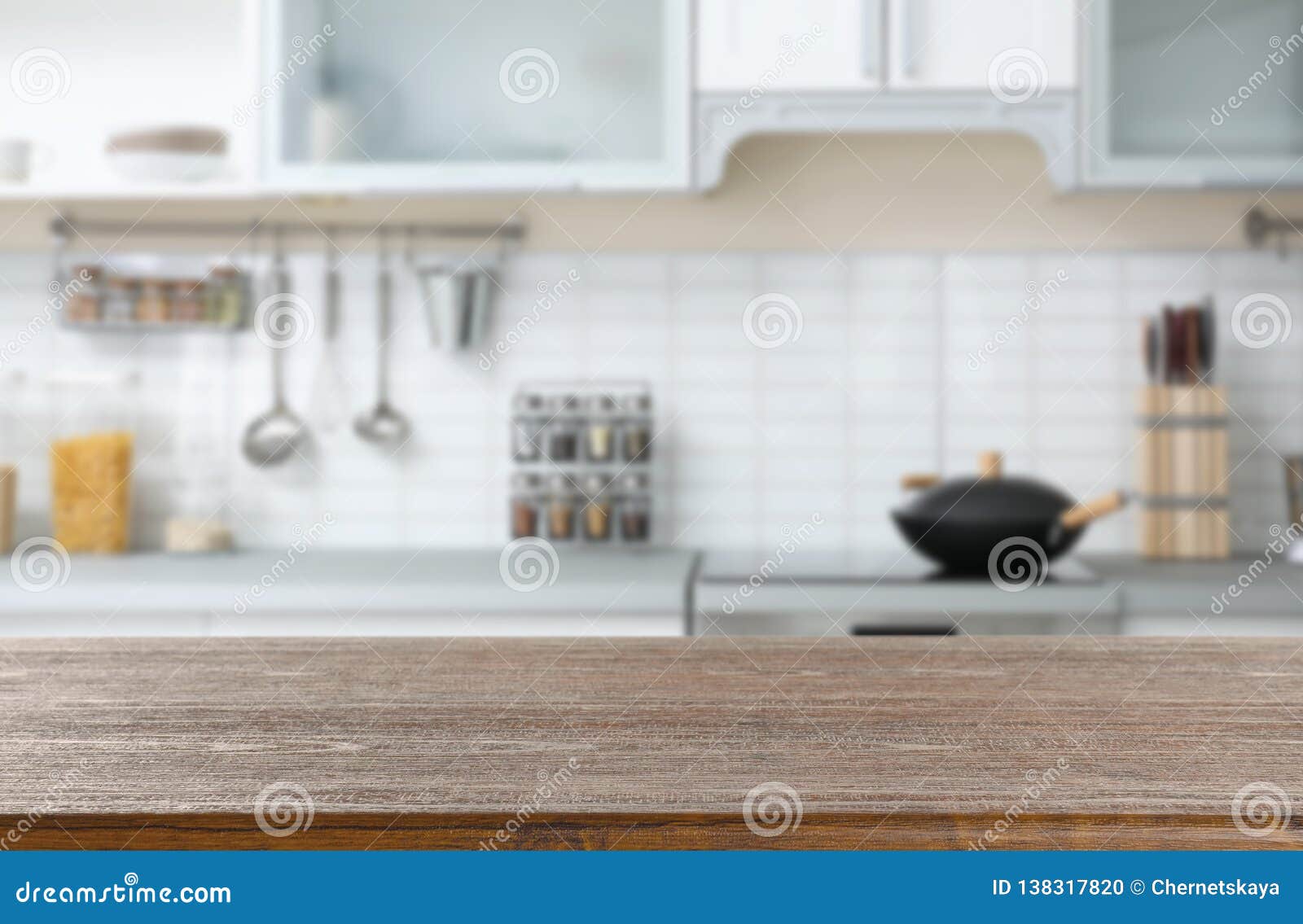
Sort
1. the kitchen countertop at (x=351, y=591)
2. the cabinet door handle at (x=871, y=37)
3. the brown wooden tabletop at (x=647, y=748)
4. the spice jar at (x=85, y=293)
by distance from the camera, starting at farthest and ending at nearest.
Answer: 1. the spice jar at (x=85, y=293)
2. the cabinet door handle at (x=871, y=37)
3. the kitchen countertop at (x=351, y=591)
4. the brown wooden tabletop at (x=647, y=748)

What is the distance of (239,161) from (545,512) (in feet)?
2.67

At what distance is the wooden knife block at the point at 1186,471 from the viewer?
75.3 inches

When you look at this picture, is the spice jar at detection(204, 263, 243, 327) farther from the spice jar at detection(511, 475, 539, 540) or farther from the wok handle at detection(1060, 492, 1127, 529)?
the wok handle at detection(1060, 492, 1127, 529)

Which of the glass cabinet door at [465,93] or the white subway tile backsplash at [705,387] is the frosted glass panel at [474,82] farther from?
the white subway tile backsplash at [705,387]

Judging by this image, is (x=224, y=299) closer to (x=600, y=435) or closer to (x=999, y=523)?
(x=600, y=435)

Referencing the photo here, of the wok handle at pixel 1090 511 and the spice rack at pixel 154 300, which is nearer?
the wok handle at pixel 1090 511

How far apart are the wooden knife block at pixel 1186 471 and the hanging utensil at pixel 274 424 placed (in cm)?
153

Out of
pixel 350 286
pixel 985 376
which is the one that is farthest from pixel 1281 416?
pixel 350 286

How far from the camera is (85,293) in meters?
2.08

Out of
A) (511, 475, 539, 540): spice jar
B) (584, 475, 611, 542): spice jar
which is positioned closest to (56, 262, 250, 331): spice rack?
(511, 475, 539, 540): spice jar

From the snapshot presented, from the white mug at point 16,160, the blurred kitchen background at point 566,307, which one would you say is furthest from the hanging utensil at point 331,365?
the white mug at point 16,160

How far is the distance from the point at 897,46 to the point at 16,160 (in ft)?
4.92

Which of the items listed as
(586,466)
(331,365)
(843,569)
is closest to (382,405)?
(331,365)

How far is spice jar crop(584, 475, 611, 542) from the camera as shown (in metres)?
1.94
